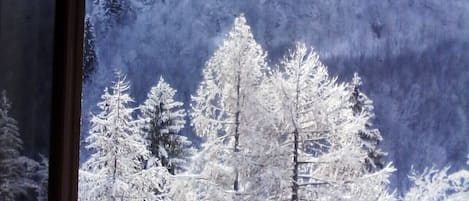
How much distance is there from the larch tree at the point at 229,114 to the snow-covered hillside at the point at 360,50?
0.03m

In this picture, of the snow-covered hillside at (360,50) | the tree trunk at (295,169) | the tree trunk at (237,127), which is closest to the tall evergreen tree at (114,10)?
the snow-covered hillside at (360,50)

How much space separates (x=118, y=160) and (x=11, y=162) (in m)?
0.32

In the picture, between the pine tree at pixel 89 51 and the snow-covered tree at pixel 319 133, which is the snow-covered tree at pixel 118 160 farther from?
the snow-covered tree at pixel 319 133

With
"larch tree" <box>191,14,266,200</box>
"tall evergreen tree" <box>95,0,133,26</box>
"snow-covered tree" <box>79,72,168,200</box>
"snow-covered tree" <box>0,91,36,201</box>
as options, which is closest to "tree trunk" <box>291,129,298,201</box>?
"larch tree" <box>191,14,266,200</box>

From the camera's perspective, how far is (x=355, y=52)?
83.1 inches

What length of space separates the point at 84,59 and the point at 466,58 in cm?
116

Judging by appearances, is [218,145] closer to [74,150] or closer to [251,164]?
[251,164]

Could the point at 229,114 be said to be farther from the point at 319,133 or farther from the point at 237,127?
the point at 319,133

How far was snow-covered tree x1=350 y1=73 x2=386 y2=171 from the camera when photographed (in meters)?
2.09

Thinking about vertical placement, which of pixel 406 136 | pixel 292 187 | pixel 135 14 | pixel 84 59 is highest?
pixel 135 14

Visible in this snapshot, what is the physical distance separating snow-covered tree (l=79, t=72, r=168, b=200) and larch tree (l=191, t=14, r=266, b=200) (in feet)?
0.52

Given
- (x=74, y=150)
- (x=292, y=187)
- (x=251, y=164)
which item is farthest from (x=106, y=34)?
(x=292, y=187)

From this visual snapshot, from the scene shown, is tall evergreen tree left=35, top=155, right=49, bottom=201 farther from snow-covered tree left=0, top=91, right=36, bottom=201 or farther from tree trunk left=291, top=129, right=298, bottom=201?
tree trunk left=291, top=129, right=298, bottom=201

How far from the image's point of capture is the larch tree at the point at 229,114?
6.95 feet
